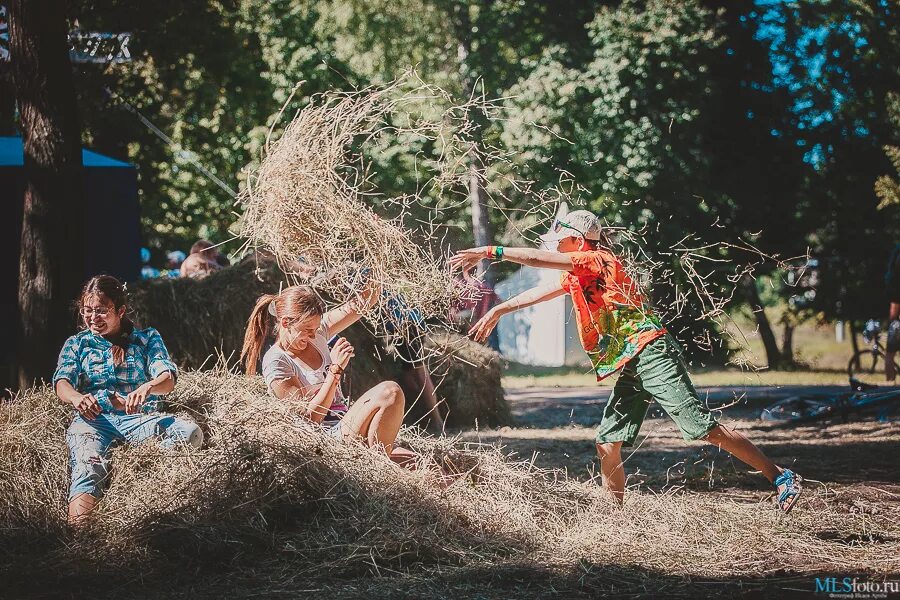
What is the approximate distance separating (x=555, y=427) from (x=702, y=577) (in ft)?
19.2

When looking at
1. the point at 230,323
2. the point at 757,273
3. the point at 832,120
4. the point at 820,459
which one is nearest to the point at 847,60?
the point at 832,120

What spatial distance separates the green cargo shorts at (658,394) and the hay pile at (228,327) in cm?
301

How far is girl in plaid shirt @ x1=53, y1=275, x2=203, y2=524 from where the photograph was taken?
174 inches

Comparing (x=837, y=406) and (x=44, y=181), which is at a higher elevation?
(x=44, y=181)

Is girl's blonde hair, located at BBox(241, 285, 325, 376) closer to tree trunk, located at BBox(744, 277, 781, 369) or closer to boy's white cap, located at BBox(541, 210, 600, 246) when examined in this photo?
boy's white cap, located at BBox(541, 210, 600, 246)

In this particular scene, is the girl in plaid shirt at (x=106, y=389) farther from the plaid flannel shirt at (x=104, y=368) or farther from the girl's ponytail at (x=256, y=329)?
the girl's ponytail at (x=256, y=329)

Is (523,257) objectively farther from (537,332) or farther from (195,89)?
(537,332)

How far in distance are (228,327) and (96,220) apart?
220 cm

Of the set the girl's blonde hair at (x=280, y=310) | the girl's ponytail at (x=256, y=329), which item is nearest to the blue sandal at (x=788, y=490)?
the girl's blonde hair at (x=280, y=310)

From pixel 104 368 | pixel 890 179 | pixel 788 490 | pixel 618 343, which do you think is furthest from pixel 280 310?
pixel 890 179

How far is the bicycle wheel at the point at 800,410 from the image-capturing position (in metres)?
9.09

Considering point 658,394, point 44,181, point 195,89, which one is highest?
point 195,89

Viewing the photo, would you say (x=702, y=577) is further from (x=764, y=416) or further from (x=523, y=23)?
(x=523, y=23)

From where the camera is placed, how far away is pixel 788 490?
4633 millimetres
